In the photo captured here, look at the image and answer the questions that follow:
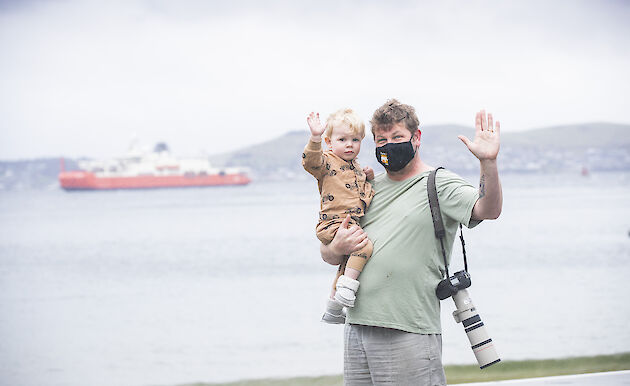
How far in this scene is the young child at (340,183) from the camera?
2191mm

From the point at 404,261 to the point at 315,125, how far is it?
0.50m

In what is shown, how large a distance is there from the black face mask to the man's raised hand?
174 mm

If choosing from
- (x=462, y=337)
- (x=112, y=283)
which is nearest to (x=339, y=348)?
(x=462, y=337)

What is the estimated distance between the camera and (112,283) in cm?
2186

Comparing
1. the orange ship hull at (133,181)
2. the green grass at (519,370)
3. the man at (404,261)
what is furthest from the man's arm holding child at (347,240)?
the orange ship hull at (133,181)

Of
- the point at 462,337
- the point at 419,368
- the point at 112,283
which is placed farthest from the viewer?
the point at 112,283

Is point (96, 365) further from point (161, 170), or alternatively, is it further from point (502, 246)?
point (161, 170)

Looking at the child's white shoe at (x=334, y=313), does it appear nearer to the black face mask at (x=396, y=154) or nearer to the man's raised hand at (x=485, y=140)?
the black face mask at (x=396, y=154)

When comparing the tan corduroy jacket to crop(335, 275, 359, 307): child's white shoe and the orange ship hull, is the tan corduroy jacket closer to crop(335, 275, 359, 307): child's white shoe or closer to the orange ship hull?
crop(335, 275, 359, 307): child's white shoe

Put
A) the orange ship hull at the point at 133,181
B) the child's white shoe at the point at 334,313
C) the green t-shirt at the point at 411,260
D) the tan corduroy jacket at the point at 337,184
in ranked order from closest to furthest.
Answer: the green t-shirt at the point at 411,260
the tan corduroy jacket at the point at 337,184
the child's white shoe at the point at 334,313
the orange ship hull at the point at 133,181

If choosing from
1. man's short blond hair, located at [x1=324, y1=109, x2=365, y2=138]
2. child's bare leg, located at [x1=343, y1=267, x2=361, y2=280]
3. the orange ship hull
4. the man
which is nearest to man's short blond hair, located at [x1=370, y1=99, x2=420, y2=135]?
the man

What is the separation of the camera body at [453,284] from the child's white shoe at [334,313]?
345 millimetres

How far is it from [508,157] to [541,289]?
227ft

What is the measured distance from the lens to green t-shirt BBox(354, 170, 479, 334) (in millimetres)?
2111
